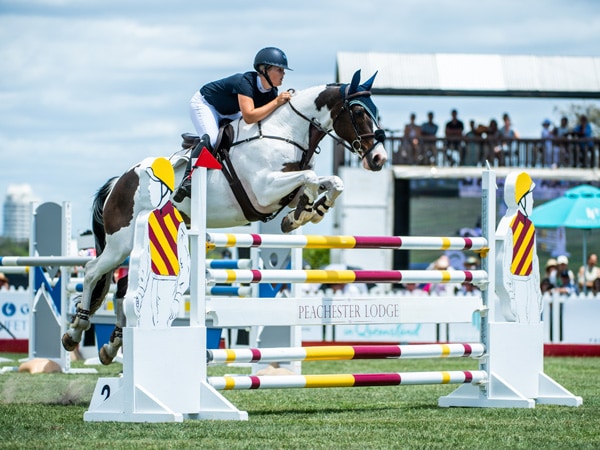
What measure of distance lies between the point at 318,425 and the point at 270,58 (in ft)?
8.36

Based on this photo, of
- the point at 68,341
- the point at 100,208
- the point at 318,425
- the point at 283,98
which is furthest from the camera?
the point at 100,208

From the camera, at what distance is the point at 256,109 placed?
23.8 feet

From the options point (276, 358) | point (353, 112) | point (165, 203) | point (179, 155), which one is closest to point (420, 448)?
point (276, 358)

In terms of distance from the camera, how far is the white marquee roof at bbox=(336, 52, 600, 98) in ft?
76.0

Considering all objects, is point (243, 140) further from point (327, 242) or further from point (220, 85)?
point (327, 242)

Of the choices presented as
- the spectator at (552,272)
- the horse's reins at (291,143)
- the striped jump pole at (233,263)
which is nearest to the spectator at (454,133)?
the spectator at (552,272)

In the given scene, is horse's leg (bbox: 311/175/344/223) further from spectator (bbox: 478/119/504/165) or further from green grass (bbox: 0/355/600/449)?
spectator (bbox: 478/119/504/165)

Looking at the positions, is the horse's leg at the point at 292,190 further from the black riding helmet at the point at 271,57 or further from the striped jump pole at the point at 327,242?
the black riding helmet at the point at 271,57

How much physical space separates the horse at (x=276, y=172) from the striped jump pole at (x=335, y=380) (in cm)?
107

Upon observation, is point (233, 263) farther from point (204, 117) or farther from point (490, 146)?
point (490, 146)

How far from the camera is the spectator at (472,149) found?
75.3ft

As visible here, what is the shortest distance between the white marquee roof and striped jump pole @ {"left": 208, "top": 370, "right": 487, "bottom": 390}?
15988 mm

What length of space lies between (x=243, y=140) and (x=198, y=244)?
1.42m

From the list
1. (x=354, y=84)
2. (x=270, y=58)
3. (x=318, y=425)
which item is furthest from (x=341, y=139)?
(x=318, y=425)
